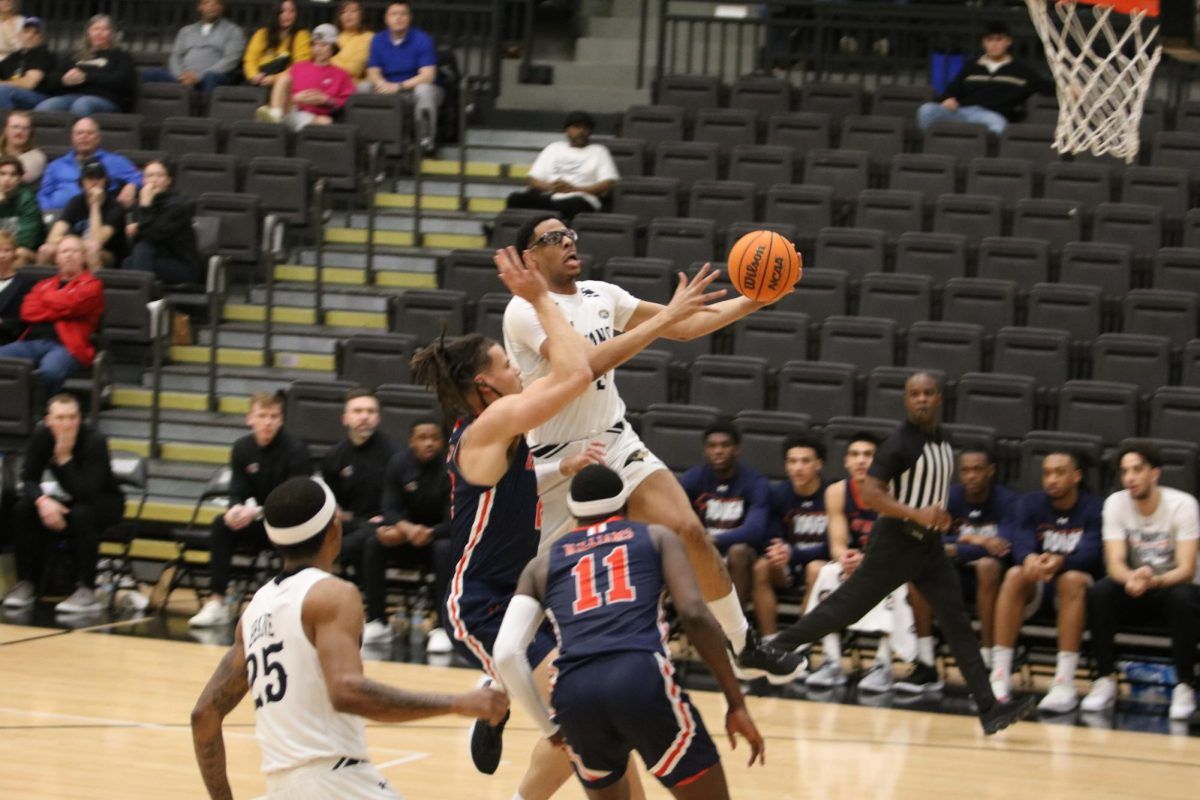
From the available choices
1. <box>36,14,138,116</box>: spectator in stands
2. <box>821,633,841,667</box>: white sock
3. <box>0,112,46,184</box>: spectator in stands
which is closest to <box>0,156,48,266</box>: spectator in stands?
<box>0,112,46,184</box>: spectator in stands

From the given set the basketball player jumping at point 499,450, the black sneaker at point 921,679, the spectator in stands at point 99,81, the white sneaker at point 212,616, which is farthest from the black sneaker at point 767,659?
the spectator in stands at point 99,81

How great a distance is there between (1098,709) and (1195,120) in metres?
6.10

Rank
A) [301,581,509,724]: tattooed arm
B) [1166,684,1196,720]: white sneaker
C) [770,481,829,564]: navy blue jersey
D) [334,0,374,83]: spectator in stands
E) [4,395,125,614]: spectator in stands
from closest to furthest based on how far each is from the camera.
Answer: [301,581,509,724]: tattooed arm, [1166,684,1196,720]: white sneaker, [770,481,829,564]: navy blue jersey, [4,395,125,614]: spectator in stands, [334,0,374,83]: spectator in stands

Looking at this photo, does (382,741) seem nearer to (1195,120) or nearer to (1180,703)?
(1180,703)

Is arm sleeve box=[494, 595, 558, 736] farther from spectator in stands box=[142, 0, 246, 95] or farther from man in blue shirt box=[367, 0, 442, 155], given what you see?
spectator in stands box=[142, 0, 246, 95]

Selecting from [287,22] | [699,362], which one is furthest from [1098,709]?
[287,22]

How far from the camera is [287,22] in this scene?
1562 cm

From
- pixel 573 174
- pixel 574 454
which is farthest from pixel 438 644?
pixel 573 174

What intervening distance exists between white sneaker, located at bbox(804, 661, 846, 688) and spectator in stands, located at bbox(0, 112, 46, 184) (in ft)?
26.0

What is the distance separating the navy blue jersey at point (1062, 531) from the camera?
31.6 ft

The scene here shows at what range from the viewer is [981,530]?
9961 mm

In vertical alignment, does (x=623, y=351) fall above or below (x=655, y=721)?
above

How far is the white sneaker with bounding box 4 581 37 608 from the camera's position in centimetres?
1120

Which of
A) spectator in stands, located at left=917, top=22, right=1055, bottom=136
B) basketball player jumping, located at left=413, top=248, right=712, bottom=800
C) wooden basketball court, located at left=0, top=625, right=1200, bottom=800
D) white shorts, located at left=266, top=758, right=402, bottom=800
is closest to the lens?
white shorts, located at left=266, top=758, right=402, bottom=800
